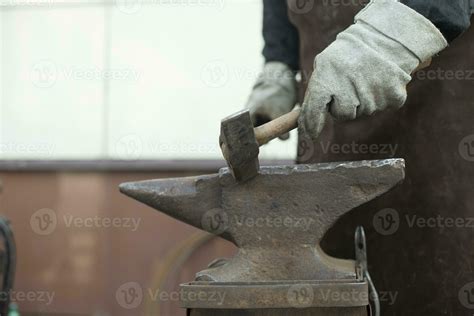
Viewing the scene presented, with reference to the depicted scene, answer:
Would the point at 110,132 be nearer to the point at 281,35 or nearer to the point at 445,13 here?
the point at 281,35

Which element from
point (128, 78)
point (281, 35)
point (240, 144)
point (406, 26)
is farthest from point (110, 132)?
point (406, 26)

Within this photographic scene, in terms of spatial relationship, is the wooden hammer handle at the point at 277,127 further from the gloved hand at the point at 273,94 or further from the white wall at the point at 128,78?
the white wall at the point at 128,78

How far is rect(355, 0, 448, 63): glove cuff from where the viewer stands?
1.73 meters

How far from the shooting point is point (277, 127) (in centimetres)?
181

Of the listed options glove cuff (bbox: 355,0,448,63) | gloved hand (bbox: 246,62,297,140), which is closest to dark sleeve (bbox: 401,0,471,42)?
glove cuff (bbox: 355,0,448,63)

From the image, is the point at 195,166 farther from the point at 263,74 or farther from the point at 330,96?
the point at 330,96

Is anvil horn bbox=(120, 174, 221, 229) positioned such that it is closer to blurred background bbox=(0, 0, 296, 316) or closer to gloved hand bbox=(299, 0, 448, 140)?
gloved hand bbox=(299, 0, 448, 140)

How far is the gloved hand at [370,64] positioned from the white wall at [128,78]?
2369 mm

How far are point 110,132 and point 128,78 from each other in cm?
32

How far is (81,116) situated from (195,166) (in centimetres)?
81

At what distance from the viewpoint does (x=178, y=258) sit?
3.92 m

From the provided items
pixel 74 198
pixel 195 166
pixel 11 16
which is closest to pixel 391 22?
pixel 195 166

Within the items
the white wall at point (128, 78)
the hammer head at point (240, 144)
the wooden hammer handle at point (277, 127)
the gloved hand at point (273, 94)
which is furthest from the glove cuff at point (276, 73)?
the white wall at point (128, 78)

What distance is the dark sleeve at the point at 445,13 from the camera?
5.83ft
